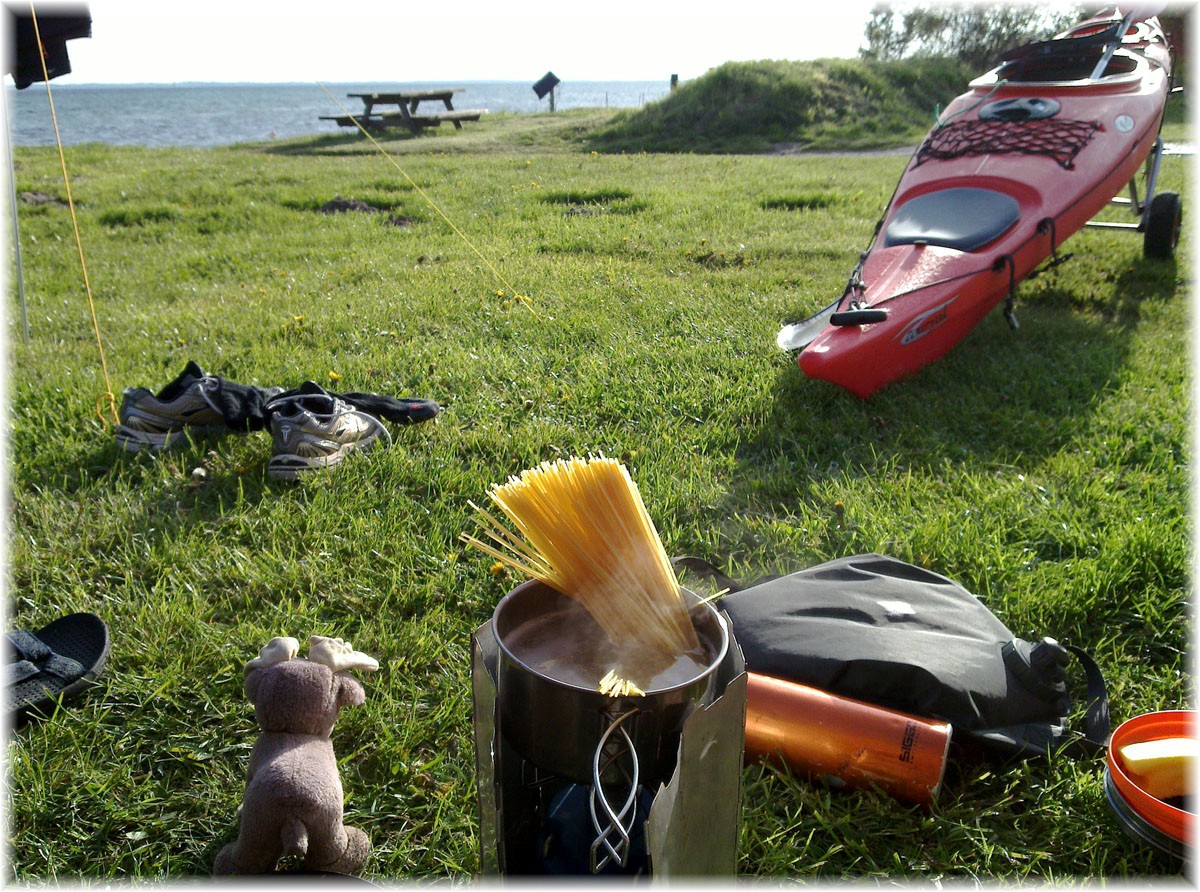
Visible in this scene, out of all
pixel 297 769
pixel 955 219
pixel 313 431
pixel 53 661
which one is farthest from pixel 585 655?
pixel 955 219

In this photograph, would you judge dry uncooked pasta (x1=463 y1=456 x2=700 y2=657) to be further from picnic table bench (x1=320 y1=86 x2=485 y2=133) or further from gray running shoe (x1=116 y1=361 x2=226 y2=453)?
picnic table bench (x1=320 y1=86 x2=485 y2=133)

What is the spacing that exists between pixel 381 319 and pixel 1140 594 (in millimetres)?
3949

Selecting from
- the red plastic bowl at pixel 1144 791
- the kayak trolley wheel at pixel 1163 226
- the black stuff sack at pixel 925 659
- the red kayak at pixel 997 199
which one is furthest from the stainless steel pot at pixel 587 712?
the kayak trolley wheel at pixel 1163 226

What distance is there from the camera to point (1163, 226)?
5.76 metres

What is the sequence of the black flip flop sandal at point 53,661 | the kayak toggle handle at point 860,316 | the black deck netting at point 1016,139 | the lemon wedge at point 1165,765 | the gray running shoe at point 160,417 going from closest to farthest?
the lemon wedge at point 1165,765, the black flip flop sandal at point 53,661, the gray running shoe at point 160,417, the kayak toggle handle at point 860,316, the black deck netting at point 1016,139

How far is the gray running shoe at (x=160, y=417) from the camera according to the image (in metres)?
3.30

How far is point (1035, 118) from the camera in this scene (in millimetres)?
4957

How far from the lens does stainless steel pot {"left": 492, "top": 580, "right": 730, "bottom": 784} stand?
1228mm

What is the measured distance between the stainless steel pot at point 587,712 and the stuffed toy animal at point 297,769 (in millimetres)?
484

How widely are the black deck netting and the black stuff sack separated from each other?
3.46m

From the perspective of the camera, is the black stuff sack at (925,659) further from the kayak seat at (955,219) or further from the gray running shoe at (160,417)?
the kayak seat at (955,219)

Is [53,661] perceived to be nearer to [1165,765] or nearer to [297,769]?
[297,769]

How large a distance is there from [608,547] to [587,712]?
273 mm

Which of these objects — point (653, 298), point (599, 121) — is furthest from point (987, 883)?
point (599, 121)
